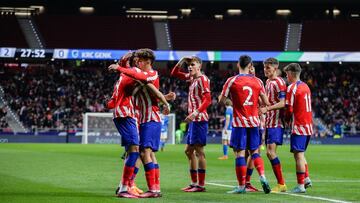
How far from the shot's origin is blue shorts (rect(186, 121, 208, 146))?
561 inches

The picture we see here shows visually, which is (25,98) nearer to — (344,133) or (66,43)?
(66,43)

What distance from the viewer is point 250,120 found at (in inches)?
531

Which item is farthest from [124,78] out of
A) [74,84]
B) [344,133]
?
[74,84]

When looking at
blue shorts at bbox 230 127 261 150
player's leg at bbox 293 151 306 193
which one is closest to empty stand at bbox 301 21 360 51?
player's leg at bbox 293 151 306 193

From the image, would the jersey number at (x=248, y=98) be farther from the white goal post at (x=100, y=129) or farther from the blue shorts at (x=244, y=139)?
the white goal post at (x=100, y=129)

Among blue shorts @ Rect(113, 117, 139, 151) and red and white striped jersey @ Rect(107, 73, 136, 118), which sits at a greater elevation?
red and white striped jersey @ Rect(107, 73, 136, 118)

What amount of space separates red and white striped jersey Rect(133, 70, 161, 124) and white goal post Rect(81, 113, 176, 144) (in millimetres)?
35232

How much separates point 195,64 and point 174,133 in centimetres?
3592

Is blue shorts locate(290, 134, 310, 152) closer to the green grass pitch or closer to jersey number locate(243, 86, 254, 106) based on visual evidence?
the green grass pitch

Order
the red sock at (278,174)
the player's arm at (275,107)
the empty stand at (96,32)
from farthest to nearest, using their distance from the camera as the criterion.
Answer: the empty stand at (96,32), the red sock at (278,174), the player's arm at (275,107)

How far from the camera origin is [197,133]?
14266 mm

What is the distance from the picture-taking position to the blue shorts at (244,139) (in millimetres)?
13375

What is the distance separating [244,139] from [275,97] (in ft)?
5.44

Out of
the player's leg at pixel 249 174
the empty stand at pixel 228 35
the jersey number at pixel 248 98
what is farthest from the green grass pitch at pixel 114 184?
the empty stand at pixel 228 35
